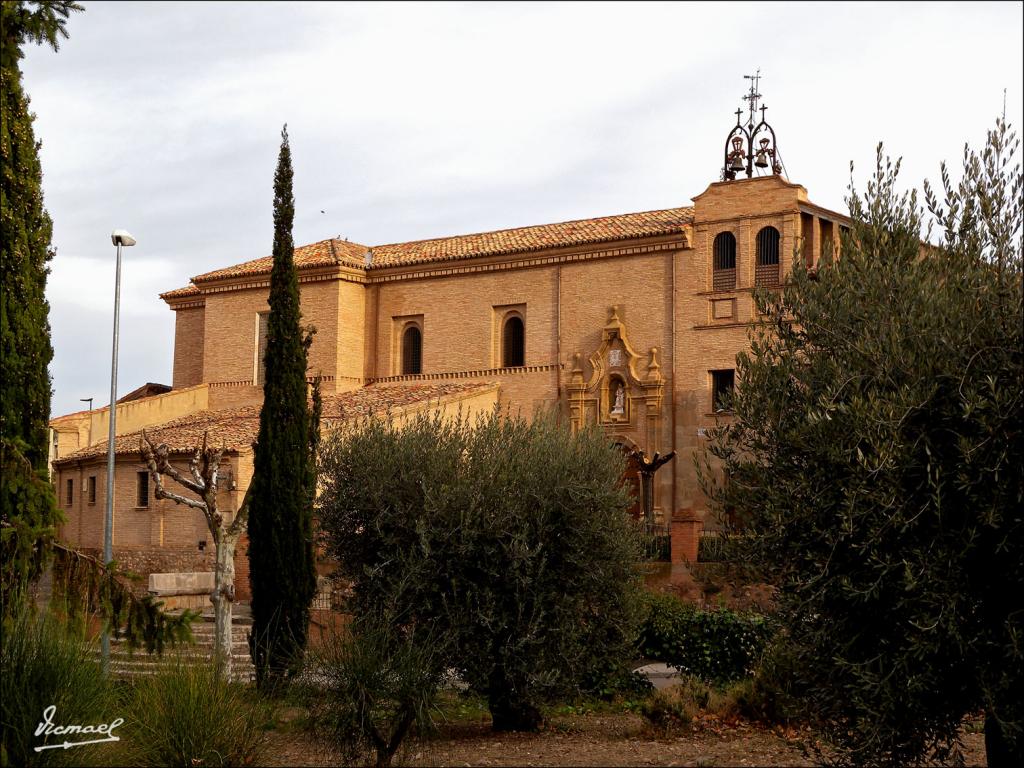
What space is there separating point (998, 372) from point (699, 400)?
2317 cm

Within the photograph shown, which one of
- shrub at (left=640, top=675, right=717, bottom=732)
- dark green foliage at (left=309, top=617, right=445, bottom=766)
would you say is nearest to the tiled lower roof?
shrub at (left=640, top=675, right=717, bottom=732)

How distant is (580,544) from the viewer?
45.6 feet

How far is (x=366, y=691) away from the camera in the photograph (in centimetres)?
1073

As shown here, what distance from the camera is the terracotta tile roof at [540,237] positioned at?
32.7m

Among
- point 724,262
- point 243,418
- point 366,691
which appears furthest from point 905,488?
point 243,418

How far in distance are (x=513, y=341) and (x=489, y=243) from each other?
3.04 m

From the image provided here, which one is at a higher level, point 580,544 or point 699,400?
point 699,400

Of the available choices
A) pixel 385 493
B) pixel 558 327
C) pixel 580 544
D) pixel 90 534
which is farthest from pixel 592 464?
pixel 90 534

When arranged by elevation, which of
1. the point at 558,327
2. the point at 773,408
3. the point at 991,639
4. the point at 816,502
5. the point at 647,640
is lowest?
the point at 647,640

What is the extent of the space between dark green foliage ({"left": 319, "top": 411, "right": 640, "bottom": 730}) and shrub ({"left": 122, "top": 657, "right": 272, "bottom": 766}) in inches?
115

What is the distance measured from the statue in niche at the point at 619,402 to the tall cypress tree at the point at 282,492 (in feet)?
48.0

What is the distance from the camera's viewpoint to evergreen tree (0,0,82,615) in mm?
9695

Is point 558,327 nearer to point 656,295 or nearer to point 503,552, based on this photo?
point 656,295

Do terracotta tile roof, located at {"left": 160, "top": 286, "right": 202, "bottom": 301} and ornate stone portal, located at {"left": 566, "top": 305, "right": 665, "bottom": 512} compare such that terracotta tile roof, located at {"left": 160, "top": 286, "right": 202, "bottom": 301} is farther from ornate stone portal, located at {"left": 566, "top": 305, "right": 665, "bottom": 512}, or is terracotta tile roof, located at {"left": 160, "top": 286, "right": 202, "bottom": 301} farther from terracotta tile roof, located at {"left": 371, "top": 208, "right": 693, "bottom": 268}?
ornate stone portal, located at {"left": 566, "top": 305, "right": 665, "bottom": 512}
